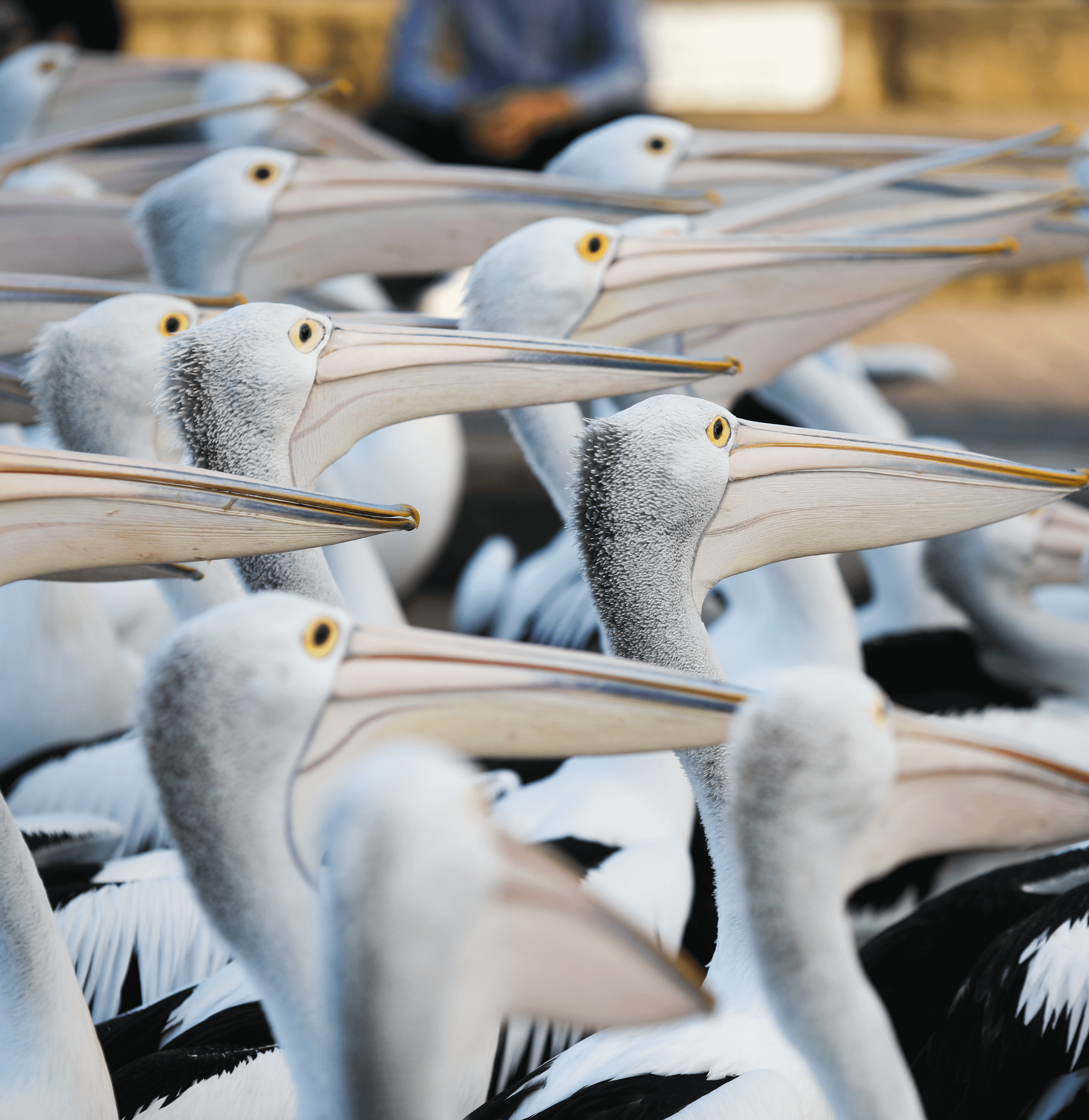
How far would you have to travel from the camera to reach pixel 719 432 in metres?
1.32

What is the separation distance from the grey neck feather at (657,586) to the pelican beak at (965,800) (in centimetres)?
28

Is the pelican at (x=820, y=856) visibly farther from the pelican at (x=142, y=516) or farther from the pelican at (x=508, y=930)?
the pelican at (x=142, y=516)

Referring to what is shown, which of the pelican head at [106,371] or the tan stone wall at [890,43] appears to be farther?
the tan stone wall at [890,43]

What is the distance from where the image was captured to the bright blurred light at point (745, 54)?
6750mm

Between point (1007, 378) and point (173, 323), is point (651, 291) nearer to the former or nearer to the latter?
point (173, 323)

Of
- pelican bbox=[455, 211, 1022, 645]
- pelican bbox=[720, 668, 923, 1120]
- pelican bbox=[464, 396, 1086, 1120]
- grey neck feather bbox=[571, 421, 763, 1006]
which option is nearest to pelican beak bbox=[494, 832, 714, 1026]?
pelican bbox=[720, 668, 923, 1120]

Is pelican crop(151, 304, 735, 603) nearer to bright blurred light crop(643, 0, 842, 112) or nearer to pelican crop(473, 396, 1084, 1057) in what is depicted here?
pelican crop(473, 396, 1084, 1057)

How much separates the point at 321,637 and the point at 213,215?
4.21 feet

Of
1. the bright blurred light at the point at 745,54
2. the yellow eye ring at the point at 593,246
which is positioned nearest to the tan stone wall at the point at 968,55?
the bright blurred light at the point at 745,54

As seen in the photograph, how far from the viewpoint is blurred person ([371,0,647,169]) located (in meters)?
4.06

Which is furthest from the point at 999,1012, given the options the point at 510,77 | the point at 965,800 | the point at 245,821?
the point at 510,77

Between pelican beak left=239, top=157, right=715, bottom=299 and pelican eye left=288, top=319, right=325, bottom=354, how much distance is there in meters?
0.76

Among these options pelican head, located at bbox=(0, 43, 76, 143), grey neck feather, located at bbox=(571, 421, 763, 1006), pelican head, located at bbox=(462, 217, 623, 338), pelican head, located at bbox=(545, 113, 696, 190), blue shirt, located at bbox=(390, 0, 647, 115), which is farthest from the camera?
blue shirt, located at bbox=(390, 0, 647, 115)

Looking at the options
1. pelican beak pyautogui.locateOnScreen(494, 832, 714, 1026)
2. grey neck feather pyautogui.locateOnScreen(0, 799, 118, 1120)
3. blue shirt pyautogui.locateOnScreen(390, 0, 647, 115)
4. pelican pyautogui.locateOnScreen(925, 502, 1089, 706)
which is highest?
pelican beak pyautogui.locateOnScreen(494, 832, 714, 1026)
